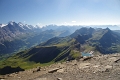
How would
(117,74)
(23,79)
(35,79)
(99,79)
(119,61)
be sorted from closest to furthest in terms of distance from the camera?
1. (99,79)
2. (117,74)
3. (35,79)
4. (23,79)
5. (119,61)

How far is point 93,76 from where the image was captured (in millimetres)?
12859

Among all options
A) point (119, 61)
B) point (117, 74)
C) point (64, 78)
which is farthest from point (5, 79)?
point (119, 61)

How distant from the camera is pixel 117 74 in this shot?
12.8 meters

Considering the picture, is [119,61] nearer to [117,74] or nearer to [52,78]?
[117,74]

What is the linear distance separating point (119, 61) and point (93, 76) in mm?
6294

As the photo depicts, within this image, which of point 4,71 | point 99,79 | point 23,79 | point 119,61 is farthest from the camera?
point 4,71

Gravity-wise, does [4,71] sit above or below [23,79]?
below

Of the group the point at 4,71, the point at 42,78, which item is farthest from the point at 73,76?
the point at 4,71

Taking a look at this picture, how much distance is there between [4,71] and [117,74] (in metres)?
173

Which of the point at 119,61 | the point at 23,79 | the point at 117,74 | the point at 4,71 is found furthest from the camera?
the point at 4,71

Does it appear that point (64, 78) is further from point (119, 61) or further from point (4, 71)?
point (4, 71)

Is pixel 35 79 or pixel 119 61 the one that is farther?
pixel 119 61

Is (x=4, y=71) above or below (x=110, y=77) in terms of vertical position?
below

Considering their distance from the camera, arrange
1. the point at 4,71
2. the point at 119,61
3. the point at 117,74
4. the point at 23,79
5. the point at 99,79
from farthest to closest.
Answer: the point at 4,71 → the point at 119,61 → the point at 23,79 → the point at 117,74 → the point at 99,79
